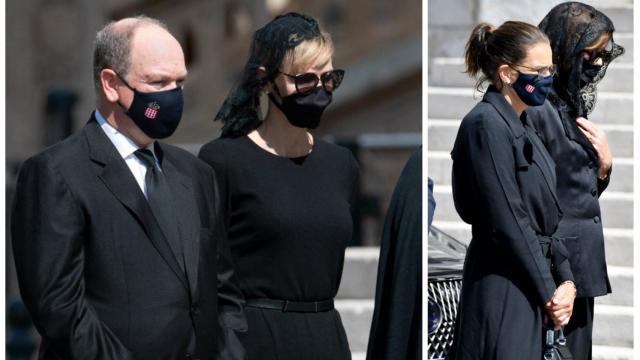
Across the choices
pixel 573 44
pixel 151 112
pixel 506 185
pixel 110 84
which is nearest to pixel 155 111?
pixel 151 112

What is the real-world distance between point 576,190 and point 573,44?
525 mm

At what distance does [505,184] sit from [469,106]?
13.0 ft

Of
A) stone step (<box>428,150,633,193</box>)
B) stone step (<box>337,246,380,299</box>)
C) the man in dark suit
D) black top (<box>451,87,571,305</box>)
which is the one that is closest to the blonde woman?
the man in dark suit

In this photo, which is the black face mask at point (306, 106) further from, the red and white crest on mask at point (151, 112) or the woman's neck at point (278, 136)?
the red and white crest on mask at point (151, 112)

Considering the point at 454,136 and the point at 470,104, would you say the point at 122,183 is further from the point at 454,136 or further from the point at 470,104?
the point at 470,104

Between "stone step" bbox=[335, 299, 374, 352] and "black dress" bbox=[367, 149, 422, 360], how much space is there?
3240 mm

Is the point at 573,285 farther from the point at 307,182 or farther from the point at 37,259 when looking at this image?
the point at 37,259

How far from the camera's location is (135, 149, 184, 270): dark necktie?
4.97 m

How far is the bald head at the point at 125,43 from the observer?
16.0 feet

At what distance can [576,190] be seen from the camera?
21.4 feet

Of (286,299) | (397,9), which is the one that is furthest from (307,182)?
(397,9)

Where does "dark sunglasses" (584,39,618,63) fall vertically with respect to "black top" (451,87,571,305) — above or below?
above

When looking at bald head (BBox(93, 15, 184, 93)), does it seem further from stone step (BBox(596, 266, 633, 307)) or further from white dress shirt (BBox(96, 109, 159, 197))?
stone step (BBox(596, 266, 633, 307))

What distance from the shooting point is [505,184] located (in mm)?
6023
